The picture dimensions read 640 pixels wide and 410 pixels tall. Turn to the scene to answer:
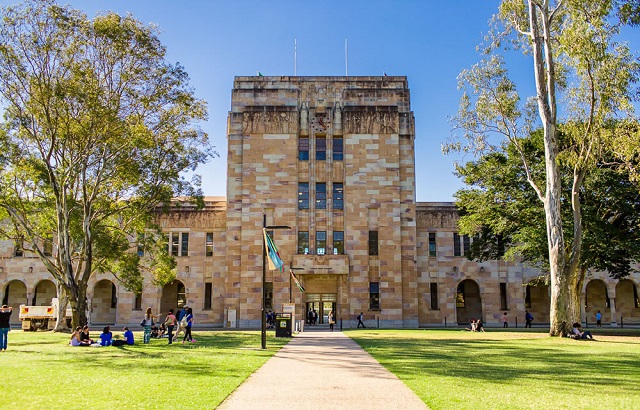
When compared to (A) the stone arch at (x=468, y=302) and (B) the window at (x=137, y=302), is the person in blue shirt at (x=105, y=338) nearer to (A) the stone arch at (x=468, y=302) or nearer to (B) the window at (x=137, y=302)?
(B) the window at (x=137, y=302)

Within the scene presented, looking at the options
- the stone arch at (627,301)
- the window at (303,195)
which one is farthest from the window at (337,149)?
the stone arch at (627,301)

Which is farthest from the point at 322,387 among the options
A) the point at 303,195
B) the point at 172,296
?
the point at 172,296

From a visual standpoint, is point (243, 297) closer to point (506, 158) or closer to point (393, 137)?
point (393, 137)

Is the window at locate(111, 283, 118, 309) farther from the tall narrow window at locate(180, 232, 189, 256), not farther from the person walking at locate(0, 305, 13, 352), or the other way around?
the person walking at locate(0, 305, 13, 352)

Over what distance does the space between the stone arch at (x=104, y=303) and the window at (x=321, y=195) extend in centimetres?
2117

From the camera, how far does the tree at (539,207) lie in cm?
3350

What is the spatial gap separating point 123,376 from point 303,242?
32.6 m

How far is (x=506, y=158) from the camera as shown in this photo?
3862cm

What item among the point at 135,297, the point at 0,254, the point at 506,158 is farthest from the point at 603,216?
the point at 0,254

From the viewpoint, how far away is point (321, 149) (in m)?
47.5

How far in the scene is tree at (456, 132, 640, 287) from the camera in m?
33.5

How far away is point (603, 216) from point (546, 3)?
553 inches

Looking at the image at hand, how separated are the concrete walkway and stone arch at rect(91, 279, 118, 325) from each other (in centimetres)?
3902

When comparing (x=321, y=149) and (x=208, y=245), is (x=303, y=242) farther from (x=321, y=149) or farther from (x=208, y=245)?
(x=208, y=245)
